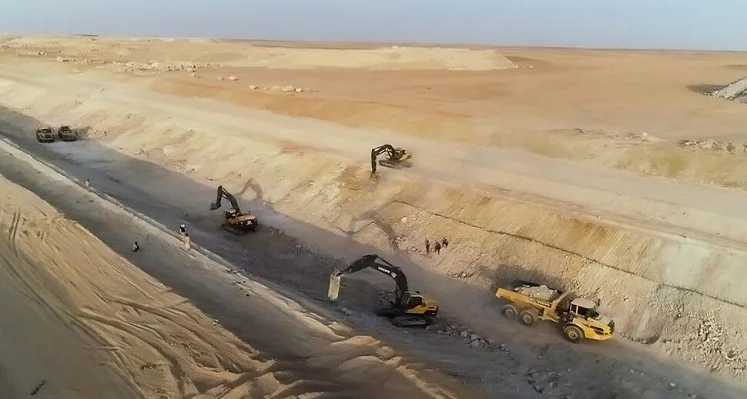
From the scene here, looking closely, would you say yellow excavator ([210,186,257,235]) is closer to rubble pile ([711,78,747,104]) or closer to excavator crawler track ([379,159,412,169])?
excavator crawler track ([379,159,412,169])

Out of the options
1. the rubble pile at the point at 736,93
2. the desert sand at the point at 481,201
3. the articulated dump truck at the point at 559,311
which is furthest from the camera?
the rubble pile at the point at 736,93

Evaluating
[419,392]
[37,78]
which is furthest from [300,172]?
[37,78]

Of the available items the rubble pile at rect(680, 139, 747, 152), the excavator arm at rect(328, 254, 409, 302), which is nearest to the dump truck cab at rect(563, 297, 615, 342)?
the excavator arm at rect(328, 254, 409, 302)

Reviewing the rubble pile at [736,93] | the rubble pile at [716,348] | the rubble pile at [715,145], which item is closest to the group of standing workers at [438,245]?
the rubble pile at [716,348]

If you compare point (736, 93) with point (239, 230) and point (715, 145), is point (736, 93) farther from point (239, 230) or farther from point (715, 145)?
point (239, 230)

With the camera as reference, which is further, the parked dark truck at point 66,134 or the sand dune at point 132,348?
the parked dark truck at point 66,134

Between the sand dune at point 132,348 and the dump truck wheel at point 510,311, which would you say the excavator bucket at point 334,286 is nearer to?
the sand dune at point 132,348

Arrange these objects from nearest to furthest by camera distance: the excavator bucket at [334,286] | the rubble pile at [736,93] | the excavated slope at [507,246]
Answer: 1. the excavated slope at [507,246]
2. the excavator bucket at [334,286]
3. the rubble pile at [736,93]
